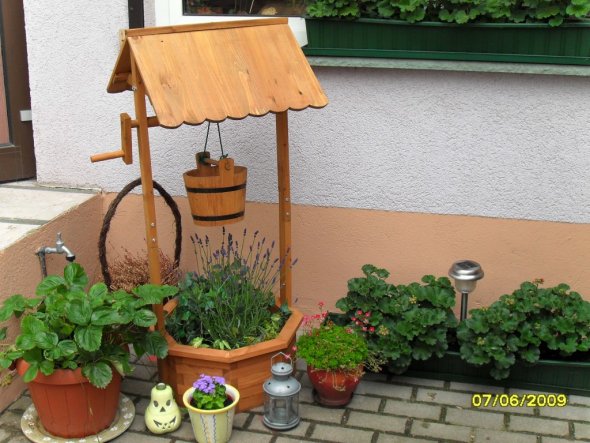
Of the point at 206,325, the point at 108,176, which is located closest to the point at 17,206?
the point at 108,176

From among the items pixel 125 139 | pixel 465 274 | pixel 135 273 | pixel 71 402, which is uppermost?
pixel 125 139

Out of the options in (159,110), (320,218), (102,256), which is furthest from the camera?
(320,218)

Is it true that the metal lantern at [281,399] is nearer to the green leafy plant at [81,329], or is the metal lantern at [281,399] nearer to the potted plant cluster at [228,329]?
the potted plant cluster at [228,329]

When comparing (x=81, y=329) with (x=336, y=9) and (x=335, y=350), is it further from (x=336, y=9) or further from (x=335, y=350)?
(x=336, y=9)

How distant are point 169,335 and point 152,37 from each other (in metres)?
1.59

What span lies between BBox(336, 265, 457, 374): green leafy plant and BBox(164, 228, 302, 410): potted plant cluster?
15.1 inches

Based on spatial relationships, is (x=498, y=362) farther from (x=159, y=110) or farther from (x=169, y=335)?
(x=159, y=110)

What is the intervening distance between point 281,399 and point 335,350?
384 mm

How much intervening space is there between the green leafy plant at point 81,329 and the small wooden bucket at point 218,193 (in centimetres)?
44

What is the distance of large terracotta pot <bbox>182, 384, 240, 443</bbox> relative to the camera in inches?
164

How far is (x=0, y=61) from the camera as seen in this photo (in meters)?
5.57

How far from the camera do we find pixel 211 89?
404cm

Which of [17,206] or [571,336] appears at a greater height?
[17,206]
